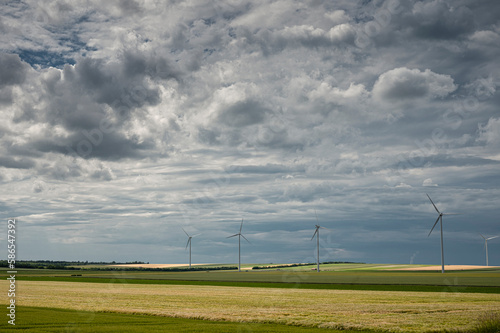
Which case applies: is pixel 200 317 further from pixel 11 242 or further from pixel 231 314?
pixel 11 242

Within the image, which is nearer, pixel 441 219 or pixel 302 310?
pixel 302 310

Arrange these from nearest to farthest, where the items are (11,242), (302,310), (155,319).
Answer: (11,242)
(155,319)
(302,310)

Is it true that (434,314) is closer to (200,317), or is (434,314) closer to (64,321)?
(200,317)

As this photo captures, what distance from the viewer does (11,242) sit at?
33.8 metres

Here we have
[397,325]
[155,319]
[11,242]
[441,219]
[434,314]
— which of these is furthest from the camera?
[441,219]

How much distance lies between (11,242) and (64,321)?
7.90 metres

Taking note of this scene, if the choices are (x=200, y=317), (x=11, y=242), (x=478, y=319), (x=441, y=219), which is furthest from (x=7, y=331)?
(x=441, y=219)

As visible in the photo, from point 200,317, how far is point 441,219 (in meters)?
150

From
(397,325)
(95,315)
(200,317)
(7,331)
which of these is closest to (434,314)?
(397,325)

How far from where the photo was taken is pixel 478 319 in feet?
122

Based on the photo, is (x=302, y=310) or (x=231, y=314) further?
(x=302, y=310)

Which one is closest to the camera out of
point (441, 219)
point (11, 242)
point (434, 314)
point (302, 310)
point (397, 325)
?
point (11, 242)

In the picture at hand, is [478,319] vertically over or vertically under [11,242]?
under

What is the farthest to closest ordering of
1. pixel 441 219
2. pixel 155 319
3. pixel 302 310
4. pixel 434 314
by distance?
pixel 441 219 < pixel 302 310 < pixel 434 314 < pixel 155 319
